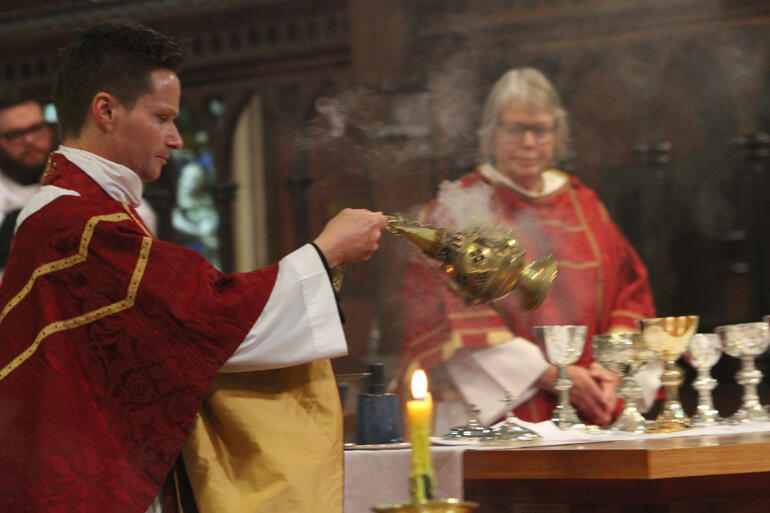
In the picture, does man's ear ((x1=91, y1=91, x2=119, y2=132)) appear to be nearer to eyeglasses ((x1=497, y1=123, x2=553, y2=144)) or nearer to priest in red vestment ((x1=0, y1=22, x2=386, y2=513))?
priest in red vestment ((x1=0, y1=22, x2=386, y2=513))

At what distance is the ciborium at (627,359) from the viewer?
104 inches

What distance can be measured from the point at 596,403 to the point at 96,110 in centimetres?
202

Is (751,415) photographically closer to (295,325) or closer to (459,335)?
(295,325)

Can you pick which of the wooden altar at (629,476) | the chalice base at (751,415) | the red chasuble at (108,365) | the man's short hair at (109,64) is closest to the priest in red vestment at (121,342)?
the red chasuble at (108,365)

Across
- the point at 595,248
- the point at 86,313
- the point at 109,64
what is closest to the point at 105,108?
the point at 109,64

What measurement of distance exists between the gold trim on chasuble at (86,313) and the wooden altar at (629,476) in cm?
74

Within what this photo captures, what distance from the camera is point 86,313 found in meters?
2.25

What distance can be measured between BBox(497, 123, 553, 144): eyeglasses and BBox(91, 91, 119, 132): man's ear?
2.12m

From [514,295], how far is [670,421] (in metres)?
1.58

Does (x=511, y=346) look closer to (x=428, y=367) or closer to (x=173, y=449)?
(x=428, y=367)

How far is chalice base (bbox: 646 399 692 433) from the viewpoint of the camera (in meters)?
2.65

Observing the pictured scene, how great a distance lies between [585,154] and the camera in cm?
494

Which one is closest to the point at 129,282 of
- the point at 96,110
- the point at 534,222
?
the point at 96,110

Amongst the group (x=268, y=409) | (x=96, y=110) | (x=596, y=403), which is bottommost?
(x=596, y=403)
